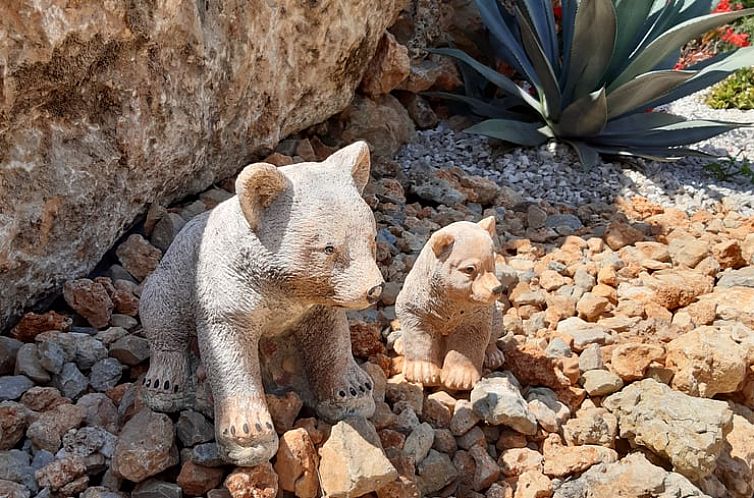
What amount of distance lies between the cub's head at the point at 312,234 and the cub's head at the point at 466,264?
1.37 ft

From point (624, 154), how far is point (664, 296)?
1510 millimetres

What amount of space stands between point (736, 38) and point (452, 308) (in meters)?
5.15

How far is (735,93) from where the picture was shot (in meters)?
5.34

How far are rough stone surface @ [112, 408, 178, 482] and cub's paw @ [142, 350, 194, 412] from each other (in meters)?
0.04

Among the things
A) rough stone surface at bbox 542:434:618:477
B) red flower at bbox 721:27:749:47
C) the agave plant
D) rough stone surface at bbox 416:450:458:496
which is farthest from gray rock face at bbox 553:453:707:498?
red flower at bbox 721:27:749:47

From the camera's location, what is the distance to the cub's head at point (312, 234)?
157 centimetres

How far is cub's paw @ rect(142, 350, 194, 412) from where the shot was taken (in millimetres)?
1809

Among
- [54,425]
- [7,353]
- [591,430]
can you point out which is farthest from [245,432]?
[591,430]

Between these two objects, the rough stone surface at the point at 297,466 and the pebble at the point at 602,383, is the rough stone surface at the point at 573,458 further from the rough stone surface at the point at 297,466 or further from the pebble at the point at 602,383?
the rough stone surface at the point at 297,466

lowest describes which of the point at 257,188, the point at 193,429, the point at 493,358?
the point at 493,358

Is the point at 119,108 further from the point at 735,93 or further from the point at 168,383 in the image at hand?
the point at 735,93

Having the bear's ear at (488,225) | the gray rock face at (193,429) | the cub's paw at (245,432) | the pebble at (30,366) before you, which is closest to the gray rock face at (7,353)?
the pebble at (30,366)

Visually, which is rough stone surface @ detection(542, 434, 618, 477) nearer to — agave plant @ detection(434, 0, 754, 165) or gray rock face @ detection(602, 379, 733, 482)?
gray rock face @ detection(602, 379, 733, 482)

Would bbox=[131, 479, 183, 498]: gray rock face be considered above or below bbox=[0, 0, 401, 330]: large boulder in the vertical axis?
below
